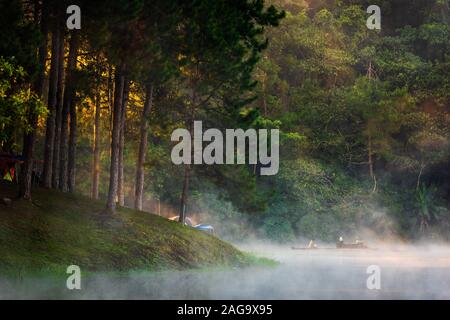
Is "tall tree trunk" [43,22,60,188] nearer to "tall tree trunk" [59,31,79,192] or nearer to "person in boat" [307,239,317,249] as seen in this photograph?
"tall tree trunk" [59,31,79,192]

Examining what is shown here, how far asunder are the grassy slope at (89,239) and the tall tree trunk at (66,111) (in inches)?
60.1

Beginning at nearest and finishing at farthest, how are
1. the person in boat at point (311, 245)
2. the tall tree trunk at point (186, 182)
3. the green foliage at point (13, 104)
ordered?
the green foliage at point (13, 104) → the tall tree trunk at point (186, 182) → the person in boat at point (311, 245)

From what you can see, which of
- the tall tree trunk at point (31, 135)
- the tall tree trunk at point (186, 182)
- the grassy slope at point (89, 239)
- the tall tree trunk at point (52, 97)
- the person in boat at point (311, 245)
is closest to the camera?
the grassy slope at point (89, 239)

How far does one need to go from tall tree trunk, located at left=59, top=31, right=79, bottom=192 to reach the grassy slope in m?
1.53

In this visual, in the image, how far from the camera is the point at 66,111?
35469 mm

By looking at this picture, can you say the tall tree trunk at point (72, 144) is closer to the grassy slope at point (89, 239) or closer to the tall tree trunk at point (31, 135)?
the grassy slope at point (89, 239)

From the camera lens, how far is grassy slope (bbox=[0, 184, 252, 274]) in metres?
27.9

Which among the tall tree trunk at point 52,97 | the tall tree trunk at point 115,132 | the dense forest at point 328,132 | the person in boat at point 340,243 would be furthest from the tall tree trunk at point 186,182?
the person in boat at point 340,243

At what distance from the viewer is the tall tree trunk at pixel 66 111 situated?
35.0 metres

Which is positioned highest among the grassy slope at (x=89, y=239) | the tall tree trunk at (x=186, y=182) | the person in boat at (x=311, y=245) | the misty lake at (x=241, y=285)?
the tall tree trunk at (x=186, y=182)

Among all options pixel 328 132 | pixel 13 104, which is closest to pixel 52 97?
pixel 13 104

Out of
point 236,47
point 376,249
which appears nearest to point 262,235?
point 376,249
